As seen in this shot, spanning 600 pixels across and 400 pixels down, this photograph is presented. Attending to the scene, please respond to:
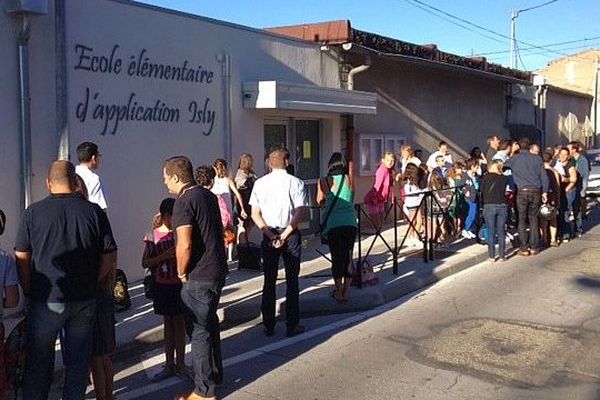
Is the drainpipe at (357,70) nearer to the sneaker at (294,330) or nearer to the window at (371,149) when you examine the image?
the window at (371,149)

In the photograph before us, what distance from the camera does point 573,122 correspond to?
2620cm

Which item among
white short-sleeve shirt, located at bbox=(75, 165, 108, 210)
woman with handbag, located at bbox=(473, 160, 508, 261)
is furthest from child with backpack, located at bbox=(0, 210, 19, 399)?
woman with handbag, located at bbox=(473, 160, 508, 261)

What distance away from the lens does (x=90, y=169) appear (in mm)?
7133

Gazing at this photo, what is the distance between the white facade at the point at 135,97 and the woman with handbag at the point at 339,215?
8.58ft

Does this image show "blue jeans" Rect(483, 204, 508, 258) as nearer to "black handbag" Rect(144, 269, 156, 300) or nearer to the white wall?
the white wall

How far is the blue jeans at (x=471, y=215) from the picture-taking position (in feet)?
41.1

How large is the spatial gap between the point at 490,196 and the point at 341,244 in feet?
12.8

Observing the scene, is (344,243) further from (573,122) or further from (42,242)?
(573,122)

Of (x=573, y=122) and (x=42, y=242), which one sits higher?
(x=573, y=122)

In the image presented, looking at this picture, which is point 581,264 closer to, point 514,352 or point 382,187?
point 382,187

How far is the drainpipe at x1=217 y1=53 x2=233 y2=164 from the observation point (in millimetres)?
10516

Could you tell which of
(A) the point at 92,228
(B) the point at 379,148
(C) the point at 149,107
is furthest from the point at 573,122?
(A) the point at 92,228

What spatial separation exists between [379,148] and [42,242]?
1092 cm

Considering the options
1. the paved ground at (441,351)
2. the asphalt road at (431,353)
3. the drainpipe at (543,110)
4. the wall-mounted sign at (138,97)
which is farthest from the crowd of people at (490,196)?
the drainpipe at (543,110)
